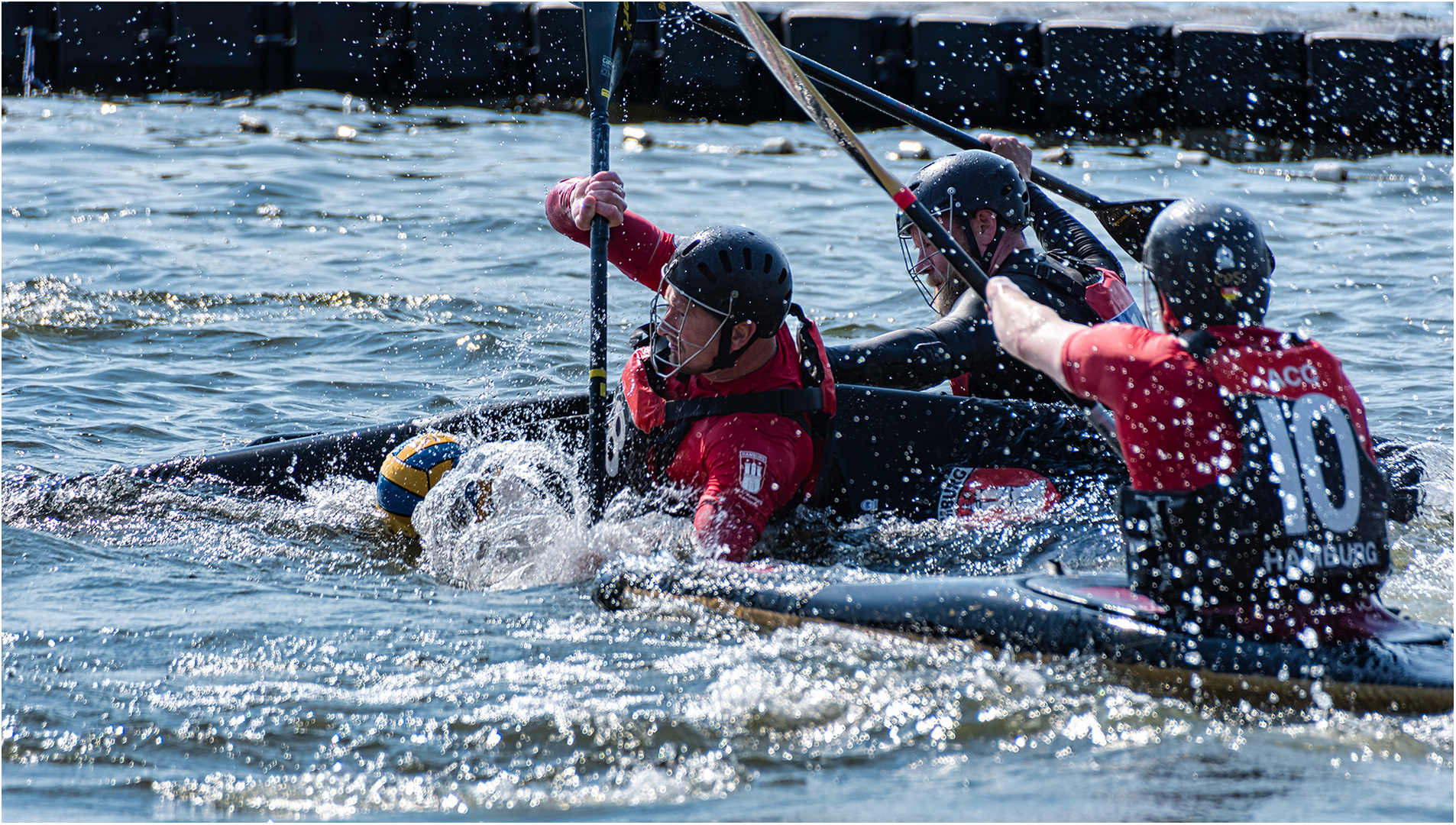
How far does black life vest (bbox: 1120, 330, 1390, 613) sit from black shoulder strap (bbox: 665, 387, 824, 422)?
1.37 meters

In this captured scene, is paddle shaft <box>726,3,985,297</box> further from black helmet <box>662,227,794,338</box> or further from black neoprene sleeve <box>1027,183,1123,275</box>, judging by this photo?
black neoprene sleeve <box>1027,183,1123,275</box>

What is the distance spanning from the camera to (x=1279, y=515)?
318 centimetres

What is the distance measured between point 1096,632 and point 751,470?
1278 millimetres

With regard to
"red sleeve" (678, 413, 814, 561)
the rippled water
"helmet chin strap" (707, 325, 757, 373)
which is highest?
"helmet chin strap" (707, 325, 757, 373)

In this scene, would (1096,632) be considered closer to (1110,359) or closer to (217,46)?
(1110,359)

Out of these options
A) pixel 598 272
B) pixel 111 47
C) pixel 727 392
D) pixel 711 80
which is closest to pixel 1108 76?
pixel 711 80

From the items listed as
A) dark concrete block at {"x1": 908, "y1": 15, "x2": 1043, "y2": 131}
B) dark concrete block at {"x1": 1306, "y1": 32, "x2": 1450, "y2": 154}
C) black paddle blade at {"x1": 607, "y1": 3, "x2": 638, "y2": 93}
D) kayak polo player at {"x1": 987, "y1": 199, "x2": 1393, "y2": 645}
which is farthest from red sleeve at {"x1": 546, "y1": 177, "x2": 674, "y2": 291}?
dark concrete block at {"x1": 1306, "y1": 32, "x2": 1450, "y2": 154}

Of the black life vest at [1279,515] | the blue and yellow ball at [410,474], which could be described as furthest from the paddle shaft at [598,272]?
the black life vest at [1279,515]

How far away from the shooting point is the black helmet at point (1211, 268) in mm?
3252

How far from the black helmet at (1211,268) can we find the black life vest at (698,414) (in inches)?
56.8

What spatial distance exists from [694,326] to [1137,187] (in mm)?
9515

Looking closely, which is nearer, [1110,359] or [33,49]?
[1110,359]

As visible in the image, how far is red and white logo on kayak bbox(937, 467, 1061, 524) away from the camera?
4750mm

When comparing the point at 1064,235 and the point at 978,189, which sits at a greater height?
the point at 978,189
